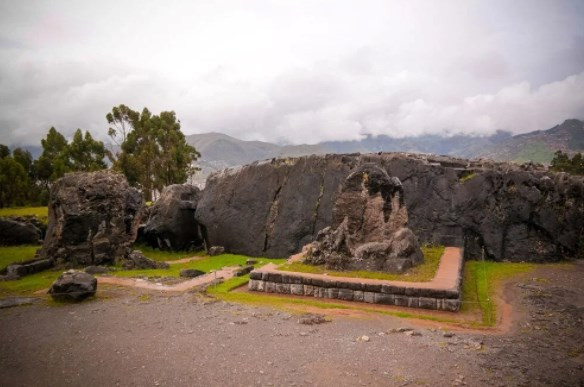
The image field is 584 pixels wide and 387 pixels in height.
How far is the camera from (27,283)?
1529 centimetres

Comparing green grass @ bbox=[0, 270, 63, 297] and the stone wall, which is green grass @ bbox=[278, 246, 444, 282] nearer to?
the stone wall

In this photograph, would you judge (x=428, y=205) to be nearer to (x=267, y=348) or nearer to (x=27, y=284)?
(x=267, y=348)

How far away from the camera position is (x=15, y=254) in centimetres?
2172

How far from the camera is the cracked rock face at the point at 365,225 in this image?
14.6 metres

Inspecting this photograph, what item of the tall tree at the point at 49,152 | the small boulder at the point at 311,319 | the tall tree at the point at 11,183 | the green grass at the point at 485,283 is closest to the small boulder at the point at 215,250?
the small boulder at the point at 311,319

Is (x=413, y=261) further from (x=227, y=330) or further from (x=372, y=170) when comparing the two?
(x=227, y=330)

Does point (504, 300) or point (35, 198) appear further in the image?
point (35, 198)

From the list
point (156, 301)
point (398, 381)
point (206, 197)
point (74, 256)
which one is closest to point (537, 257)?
point (398, 381)

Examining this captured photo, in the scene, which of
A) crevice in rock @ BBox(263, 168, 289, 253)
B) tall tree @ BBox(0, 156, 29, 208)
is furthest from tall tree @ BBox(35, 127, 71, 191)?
crevice in rock @ BBox(263, 168, 289, 253)

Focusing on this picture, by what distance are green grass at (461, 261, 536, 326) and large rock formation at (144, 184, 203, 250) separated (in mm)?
16275

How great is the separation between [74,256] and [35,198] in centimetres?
4010

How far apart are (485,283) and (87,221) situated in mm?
17902

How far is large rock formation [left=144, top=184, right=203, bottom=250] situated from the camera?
79.3 ft

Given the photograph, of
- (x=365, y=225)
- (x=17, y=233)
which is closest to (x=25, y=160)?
(x=17, y=233)
